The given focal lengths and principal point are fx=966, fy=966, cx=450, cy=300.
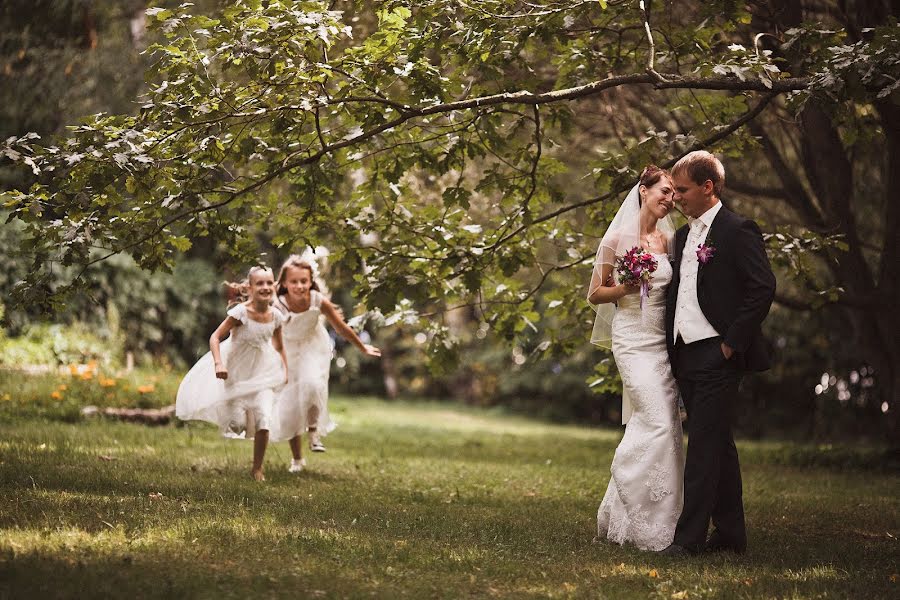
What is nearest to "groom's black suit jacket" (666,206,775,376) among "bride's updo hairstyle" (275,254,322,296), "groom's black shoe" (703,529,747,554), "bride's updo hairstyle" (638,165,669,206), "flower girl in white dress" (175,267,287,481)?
"bride's updo hairstyle" (638,165,669,206)

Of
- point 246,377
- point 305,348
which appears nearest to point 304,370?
point 305,348

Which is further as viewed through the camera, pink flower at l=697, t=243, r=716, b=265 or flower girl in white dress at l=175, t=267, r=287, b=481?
flower girl in white dress at l=175, t=267, r=287, b=481

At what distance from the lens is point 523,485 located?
934 cm

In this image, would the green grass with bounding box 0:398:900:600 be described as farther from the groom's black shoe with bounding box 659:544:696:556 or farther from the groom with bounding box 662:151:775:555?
the groom with bounding box 662:151:775:555

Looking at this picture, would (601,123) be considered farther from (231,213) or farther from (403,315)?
(231,213)

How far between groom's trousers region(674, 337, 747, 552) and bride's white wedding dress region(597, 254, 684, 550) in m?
0.13

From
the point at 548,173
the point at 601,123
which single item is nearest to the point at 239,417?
the point at 548,173

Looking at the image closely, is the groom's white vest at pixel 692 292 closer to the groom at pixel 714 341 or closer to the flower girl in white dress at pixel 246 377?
the groom at pixel 714 341

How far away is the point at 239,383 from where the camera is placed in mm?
8570

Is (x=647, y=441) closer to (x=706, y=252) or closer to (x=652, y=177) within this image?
(x=706, y=252)

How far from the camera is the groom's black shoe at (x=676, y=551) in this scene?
588cm

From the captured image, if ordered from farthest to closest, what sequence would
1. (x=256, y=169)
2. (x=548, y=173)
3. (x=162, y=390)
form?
(x=162, y=390)
(x=548, y=173)
(x=256, y=169)

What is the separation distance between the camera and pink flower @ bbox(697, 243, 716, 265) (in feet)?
19.8

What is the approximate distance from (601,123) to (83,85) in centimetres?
978
